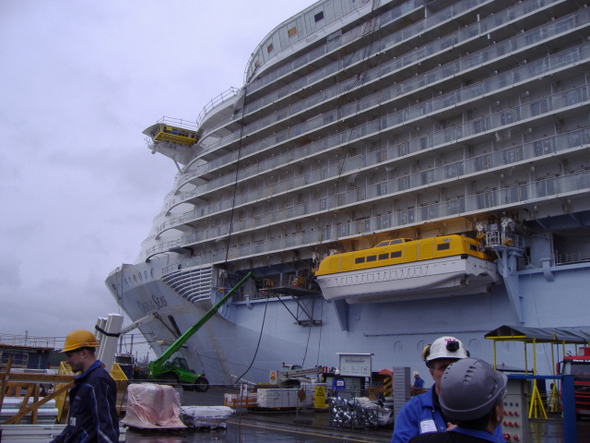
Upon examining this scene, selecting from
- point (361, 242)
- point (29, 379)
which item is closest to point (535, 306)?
point (361, 242)

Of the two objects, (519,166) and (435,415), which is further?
(519,166)

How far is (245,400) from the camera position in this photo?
65.2ft

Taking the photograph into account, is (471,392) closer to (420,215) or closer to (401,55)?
(420,215)

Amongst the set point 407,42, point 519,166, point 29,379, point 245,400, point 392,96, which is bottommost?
point 245,400

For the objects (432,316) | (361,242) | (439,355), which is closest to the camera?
(439,355)

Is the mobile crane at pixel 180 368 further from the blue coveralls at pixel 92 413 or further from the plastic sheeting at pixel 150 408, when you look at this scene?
the blue coveralls at pixel 92 413

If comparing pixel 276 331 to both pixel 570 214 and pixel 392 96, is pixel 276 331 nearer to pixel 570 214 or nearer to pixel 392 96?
pixel 392 96

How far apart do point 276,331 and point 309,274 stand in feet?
11.6

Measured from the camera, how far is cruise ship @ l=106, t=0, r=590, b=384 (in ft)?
63.2

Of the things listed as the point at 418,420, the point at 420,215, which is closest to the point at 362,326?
the point at 420,215

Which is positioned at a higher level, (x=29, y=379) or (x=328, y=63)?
(x=328, y=63)

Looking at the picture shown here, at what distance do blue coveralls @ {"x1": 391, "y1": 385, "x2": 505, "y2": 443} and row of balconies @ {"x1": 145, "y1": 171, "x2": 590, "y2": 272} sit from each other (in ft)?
54.3

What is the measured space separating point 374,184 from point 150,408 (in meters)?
14.6

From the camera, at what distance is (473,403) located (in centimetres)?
243
